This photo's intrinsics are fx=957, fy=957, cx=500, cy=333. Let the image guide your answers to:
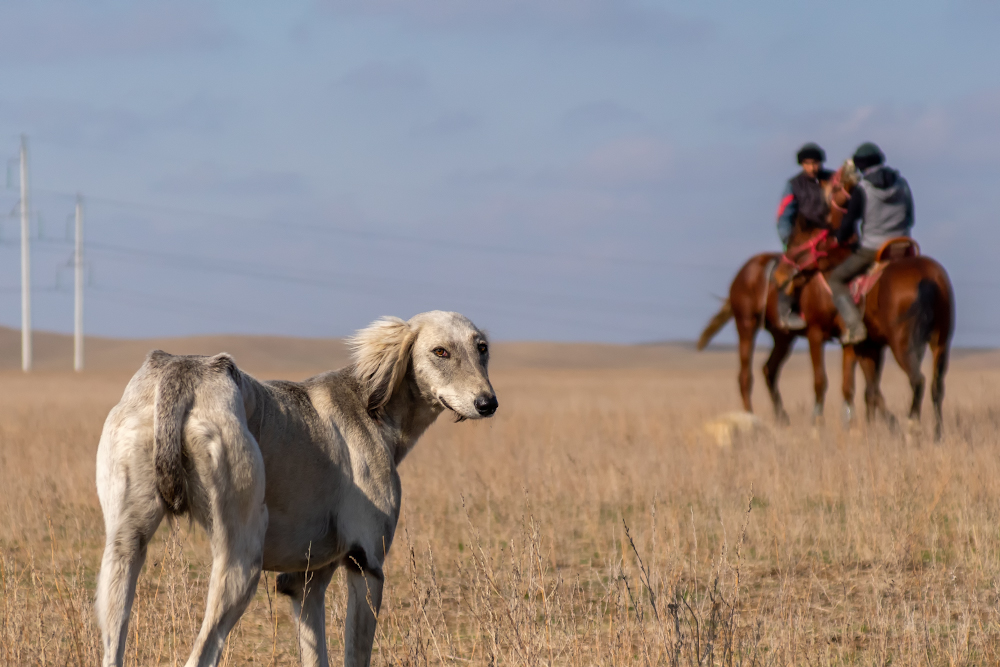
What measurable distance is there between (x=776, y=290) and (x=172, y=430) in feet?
45.3

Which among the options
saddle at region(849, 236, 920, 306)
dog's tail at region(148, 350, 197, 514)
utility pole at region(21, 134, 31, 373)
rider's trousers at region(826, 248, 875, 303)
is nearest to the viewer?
dog's tail at region(148, 350, 197, 514)

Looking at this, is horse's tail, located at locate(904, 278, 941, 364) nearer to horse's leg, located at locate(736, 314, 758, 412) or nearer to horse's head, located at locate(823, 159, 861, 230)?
horse's head, located at locate(823, 159, 861, 230)

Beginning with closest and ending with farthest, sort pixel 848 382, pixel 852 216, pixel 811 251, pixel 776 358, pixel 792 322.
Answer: pixel 852 216
pixel 811 251
pixel 848 382
pixel 792 322
pixel 776 358

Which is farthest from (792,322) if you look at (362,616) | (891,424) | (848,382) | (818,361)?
(362,616)

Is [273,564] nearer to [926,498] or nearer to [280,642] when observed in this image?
[280,642]

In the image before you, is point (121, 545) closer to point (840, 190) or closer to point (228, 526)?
point (228, 526)

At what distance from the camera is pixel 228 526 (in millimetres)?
3719

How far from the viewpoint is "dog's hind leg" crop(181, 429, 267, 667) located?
368 cm

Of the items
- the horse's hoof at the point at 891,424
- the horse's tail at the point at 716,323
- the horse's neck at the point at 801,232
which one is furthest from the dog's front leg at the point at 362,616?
the horse's tail at the point at 716,323

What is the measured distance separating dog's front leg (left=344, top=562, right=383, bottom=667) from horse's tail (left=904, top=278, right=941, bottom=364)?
10418 mm

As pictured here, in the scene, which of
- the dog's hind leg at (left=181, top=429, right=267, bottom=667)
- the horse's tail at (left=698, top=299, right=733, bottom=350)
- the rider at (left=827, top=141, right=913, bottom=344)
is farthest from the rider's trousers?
the dog's hind leg at (left=181, top=429, right=267, bottom=667)

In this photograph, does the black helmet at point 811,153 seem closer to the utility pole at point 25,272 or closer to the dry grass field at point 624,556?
the dry grass field at point 624,556

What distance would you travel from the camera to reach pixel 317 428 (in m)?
4.46

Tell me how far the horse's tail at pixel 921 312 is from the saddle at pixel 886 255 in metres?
0.75
